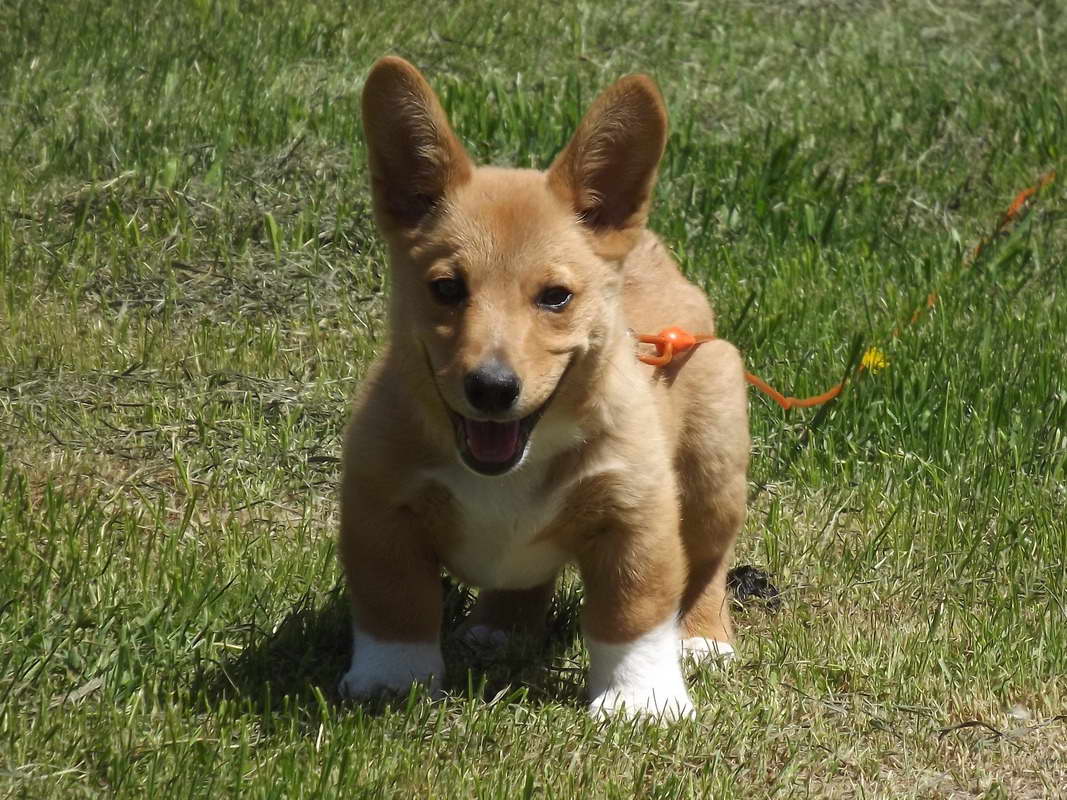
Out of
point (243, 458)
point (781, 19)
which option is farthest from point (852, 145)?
point (243, 458)

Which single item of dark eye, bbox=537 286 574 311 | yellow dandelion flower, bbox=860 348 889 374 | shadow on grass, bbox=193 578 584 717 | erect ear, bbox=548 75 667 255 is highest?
erect ear, bbox=548 75 667 255

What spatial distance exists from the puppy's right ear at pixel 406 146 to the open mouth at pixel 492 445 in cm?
63

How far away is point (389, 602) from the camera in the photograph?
3.94 m

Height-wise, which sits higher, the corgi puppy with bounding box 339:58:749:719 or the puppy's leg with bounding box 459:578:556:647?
the corgi puppy with bounding box 339:58:749:719

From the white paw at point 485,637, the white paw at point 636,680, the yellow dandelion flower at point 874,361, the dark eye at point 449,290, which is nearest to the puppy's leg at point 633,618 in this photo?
the white paw at point 636,680

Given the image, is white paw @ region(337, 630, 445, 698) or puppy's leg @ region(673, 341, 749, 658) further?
puppy's leg @ region(673, 341, 749, 658)

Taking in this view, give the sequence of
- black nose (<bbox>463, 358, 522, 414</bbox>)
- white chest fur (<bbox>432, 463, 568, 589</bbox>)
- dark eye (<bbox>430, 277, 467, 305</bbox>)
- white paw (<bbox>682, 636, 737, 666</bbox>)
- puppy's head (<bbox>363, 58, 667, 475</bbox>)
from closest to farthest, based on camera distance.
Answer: black nose (<bbox>463, 358, 522, 414</bbox>) → puppy's head (<bbox>363, 58, 667, 475</bbox>) → dark eye (<bbox>430, 277, 467, 305</bbox>) → white chest fur (<bbox>432, 463, 568, 589</bbox>) → white paw (<bbox>682, 636, 737, 666</bbox>)

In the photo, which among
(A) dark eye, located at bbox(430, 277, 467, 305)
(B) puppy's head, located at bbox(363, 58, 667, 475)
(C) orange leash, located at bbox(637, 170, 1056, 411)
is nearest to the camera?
(B) puppy's head, located at bbox(363, 58, 667, 475)

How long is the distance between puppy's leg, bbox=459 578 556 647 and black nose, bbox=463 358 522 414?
1.00 m

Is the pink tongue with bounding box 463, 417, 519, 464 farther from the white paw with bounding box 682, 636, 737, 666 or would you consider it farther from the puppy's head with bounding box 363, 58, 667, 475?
the white paw with bounding box 682, 636, 737, 666

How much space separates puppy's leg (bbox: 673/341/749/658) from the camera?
4.61m

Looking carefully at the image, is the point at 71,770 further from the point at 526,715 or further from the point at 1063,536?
the point at 1063,536

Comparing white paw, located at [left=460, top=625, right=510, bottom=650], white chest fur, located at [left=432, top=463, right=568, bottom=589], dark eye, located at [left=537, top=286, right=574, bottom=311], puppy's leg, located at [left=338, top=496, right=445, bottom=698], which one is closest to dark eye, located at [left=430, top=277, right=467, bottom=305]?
dark eye, located at [left=537, top=286, right=574, bottom=311]

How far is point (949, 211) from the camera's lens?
755 cm
